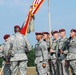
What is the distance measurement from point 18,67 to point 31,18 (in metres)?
4.00

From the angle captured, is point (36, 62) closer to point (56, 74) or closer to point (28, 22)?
point (56, 74)

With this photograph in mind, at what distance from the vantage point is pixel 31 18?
19000mm

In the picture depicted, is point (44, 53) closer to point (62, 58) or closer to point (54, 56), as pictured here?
point (62, 58)

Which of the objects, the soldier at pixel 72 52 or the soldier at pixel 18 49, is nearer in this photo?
the soldier at pixel 72 52

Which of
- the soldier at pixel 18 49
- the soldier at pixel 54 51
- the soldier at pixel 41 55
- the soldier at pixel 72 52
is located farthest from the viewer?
the soldier at pixel 54 51

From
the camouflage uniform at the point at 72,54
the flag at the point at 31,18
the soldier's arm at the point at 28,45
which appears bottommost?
the camouflage uniform at the point at 72,54

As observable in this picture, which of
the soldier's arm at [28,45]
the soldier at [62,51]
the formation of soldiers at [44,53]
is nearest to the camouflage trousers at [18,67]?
the formation of soldiers at [44,53]

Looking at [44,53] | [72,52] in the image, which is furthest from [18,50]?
[72,52]

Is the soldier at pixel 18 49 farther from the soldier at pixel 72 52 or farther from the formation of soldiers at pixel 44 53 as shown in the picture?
the soldier at pixel 72 52

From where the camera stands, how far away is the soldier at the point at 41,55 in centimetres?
1574

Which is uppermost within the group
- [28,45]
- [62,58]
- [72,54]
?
[28,45]

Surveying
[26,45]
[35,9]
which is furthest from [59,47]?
[35,9]

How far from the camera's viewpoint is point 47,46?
16.5 metres

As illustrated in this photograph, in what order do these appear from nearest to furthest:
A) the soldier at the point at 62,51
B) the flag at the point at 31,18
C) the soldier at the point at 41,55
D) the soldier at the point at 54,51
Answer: the soldier at the point at 62,51
the soldier at the point at 41,55
the soldier at the point at 54,51
the flag at the point at 31,18
